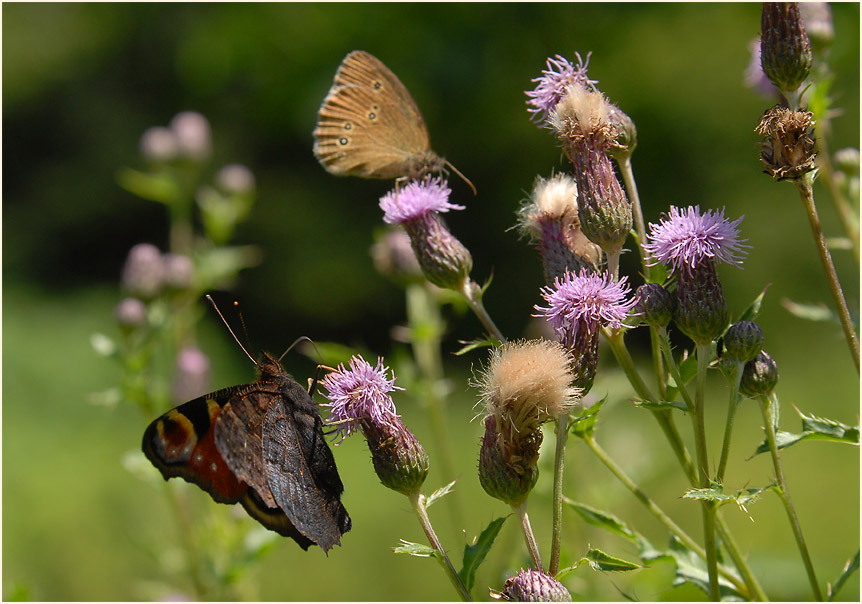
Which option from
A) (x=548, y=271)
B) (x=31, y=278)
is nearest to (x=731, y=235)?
(x=548, y=271)

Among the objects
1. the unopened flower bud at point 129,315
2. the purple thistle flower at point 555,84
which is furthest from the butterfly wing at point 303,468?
the unopened flower bud at point 129,315

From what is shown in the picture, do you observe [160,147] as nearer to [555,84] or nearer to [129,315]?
[129,315]

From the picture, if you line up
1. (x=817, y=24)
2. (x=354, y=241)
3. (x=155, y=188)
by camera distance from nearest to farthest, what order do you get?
1. (x=817, y=24)
2. (x=155, y=188)
3. (x=354, y=241)

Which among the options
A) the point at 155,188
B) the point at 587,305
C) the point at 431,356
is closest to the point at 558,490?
the point at 587,305

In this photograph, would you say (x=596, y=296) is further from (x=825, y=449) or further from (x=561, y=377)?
(x=825, y=449)

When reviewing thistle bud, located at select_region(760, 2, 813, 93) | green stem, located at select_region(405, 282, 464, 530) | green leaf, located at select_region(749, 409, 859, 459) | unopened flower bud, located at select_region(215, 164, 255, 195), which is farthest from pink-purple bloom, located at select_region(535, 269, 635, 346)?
unopened flower bud, located at select_region(215, 164, 255, 195)

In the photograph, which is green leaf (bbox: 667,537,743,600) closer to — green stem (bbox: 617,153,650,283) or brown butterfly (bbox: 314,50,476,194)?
green stem (bbox: 617,153,650,283)
